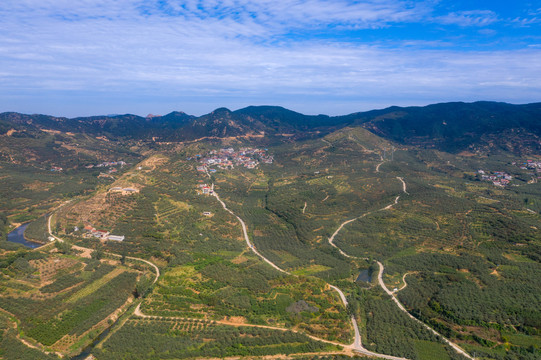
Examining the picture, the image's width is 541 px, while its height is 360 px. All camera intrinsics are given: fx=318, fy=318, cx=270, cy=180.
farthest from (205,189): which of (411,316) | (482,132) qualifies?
(482,132)

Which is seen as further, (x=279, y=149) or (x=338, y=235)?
(x=279, y=149)

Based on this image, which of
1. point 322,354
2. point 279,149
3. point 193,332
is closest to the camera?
point 322,354

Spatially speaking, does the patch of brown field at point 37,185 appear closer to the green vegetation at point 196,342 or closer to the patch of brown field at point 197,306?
the green vegetation at point 196,342

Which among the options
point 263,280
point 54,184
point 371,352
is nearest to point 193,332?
point 263,280

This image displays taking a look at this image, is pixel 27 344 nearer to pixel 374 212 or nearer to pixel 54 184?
pixel 374 212

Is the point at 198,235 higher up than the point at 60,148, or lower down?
lower down

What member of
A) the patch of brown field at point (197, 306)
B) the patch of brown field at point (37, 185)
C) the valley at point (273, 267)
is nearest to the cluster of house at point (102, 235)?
the valley at point (273, 267)
